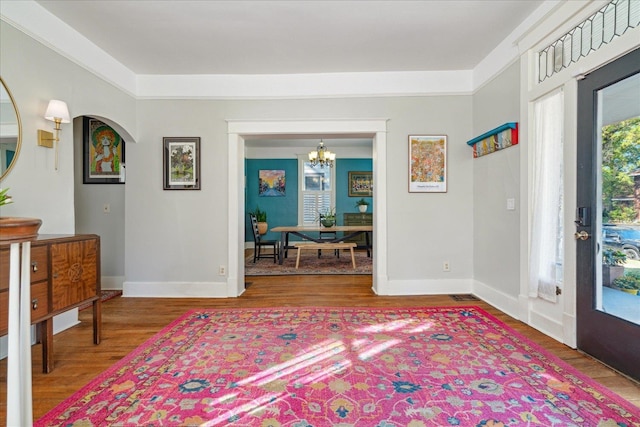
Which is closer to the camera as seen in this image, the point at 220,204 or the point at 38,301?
the point at 38,301

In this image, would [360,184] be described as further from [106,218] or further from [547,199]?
[547,199]

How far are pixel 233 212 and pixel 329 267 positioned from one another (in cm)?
221

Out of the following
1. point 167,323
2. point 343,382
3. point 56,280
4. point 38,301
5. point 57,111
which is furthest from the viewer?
point 167,323

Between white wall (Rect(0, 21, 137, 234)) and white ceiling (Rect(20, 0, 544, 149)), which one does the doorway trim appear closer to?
white ceiling (Rect(20, 0, 544, 149))

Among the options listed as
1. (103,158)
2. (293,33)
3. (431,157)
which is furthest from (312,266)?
(293,33)

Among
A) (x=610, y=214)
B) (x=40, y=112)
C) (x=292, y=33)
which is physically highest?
(x=292, y=33)

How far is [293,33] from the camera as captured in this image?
298 cm

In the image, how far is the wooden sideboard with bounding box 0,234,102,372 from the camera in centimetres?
198

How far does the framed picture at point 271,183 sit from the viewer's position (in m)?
8.04

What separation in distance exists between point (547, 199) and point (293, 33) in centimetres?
261

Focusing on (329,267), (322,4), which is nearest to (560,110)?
(322,4)

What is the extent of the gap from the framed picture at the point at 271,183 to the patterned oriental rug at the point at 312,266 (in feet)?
6.15

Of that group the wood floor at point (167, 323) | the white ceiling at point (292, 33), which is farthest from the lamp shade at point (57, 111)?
the wood floor at point (167, 323)

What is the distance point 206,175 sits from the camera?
3.90 meters
